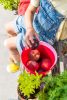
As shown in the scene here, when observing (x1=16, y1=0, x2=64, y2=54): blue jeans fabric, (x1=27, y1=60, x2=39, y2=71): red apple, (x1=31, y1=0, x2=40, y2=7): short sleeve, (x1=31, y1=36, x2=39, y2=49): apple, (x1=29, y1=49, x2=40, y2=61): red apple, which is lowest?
(x1=27, y1=60, x2=39, y2=71): red apple

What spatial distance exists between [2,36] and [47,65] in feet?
2.74

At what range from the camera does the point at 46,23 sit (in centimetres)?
208

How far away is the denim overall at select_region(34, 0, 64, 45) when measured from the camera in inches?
79.5

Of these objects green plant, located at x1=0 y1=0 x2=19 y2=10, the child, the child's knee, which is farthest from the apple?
green plant, located at x1=0 y1=0 x2=19 y2=10

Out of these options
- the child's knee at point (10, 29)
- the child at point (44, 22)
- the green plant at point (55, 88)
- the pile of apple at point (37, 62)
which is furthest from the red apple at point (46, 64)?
the child's knee at point (10, 29)

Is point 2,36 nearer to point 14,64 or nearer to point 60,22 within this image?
point 14,64

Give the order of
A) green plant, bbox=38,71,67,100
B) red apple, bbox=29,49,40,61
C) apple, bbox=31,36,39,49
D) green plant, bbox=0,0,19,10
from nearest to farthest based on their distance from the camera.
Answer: green plant, bbox=38,71,67,100 < apple, bbox=31,36,39,49 < red apple, bbox=29,49,40,61 < green plant, bbox=0,0,19,10

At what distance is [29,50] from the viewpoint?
7.00 feet

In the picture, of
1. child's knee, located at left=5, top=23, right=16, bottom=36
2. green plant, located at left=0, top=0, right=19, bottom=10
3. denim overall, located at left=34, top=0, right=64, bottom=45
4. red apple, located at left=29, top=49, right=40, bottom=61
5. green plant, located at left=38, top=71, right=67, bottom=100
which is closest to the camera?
green plant, located at left=38, top=71, right=67, bottom=100

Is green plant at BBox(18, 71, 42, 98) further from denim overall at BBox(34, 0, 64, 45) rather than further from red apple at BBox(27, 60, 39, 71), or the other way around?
denim overall at BBox(34, 0, 64, 45)

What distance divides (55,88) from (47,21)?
1.34 ft

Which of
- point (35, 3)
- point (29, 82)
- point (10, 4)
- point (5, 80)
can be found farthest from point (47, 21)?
point (5, 80)

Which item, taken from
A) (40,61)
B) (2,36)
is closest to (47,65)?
(40,61)

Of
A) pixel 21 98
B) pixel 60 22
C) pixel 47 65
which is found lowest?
pixel 21 98
